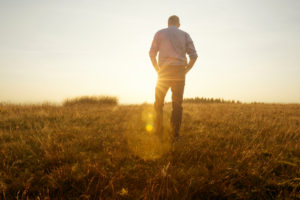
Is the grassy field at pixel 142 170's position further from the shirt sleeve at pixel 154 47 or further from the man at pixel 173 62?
the shirt sleeve at pixel 154 47

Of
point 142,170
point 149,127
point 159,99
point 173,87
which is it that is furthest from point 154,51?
point 142,170

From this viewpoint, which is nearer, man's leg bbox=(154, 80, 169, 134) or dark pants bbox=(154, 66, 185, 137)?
dark pants bbox=(154, 66, 185, 137)

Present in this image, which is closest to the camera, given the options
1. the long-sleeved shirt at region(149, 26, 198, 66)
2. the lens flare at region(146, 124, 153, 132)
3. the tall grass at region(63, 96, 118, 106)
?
the long-sleeved shirt at region(149, 26, 198, 66)

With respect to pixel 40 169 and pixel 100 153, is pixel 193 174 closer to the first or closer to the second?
pixel 100 153

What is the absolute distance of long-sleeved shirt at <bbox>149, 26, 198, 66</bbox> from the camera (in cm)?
427

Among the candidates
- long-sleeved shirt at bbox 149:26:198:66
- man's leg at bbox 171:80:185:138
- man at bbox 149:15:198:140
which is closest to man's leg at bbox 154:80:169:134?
man at bbox 149:15:198:140

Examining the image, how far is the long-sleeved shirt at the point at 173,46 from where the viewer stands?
4.27 meters

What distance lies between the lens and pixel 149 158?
2969 millimetres

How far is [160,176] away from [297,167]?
2.14 meters

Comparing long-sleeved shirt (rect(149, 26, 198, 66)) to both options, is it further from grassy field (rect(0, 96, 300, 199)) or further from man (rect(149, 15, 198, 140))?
grassy field (rect(0, 96, 300, 199))

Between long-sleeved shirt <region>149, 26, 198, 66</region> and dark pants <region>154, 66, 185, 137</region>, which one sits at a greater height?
long-sleeved shirt <region>149, 26, 198, 66</region>

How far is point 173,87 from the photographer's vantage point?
438 centimetres

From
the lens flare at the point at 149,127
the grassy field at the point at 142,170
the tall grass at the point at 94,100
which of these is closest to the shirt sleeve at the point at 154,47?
the lens flare at the point at 149,127

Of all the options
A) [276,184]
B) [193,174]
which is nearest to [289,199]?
[276,184]
